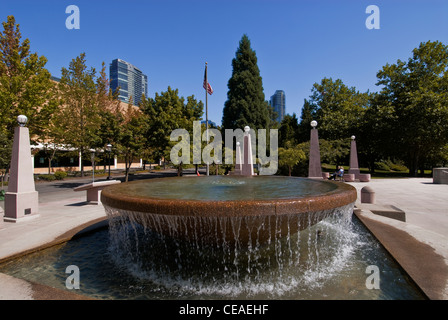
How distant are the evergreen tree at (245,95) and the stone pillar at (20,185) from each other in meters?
31.2

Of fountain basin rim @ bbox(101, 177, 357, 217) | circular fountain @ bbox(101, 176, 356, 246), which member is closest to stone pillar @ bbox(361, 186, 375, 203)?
circular fountain @ bbox(101, 176, 356, 246)

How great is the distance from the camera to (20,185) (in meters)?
7.85

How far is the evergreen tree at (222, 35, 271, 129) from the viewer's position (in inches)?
1501

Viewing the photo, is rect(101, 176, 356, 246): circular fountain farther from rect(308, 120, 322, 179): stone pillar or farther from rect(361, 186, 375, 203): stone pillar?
rect(308, 120, 322, 179): stone pillar

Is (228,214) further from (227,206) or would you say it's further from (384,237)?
(384,237)

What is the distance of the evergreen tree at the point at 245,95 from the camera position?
3812cm

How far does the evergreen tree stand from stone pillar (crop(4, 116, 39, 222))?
3119 cm

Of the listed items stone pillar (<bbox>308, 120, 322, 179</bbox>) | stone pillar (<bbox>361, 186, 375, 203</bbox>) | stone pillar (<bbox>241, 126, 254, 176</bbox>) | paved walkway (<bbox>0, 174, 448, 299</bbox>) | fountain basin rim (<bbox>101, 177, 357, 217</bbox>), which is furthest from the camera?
stone pillar (<bbox>241, 126, 254, 176</bbox>)

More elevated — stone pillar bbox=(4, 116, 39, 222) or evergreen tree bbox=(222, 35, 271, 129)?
evergreen tree bbox=(222, 35, 271, 129)

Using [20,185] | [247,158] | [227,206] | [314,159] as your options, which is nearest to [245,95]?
[247,158]

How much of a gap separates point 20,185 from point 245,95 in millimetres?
34236

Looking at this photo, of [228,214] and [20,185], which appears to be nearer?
[228,214]
